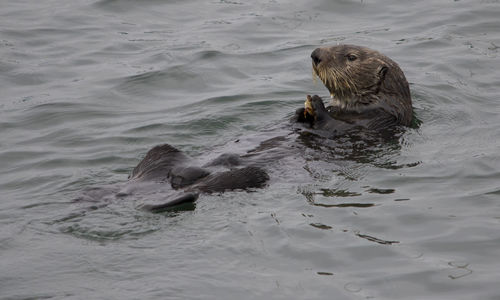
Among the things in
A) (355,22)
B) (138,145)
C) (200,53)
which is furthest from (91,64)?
(355,22)

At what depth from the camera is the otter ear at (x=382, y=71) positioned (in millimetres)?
6535

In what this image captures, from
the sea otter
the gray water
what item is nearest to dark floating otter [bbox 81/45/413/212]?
the sea otter

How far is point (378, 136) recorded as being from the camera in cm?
620

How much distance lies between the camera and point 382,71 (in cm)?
654

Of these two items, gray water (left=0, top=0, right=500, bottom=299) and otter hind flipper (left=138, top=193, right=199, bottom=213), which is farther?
otter hind flipper (left=138, top=193, right=199, bottom=213)

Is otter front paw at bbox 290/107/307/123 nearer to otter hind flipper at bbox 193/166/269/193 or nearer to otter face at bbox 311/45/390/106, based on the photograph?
otter face at bbox 311/45/390/106

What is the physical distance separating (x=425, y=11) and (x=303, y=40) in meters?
2.20

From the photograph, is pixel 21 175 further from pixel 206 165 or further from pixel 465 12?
pixel 465 12

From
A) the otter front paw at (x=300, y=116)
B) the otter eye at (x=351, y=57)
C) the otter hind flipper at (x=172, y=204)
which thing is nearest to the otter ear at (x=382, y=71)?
the otter eye at (x=351, y=57)

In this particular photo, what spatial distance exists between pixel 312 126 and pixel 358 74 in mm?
810

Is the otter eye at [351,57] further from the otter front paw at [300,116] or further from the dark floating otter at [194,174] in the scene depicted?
the dark floating otter at [194,174]

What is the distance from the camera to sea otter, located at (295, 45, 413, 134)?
6.47m

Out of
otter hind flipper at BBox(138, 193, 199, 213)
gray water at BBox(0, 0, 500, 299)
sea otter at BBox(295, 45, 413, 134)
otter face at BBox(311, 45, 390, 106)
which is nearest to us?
gray water at BBox(0, 0, 500, 299)

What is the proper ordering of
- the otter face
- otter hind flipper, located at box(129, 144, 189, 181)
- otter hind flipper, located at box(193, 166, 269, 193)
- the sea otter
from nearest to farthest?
otter hind flipper, located at box(193, 166, 269, 193) → otter hind flipper, located at box(129, 144, 189, 181) → the sea otter → the otter face
